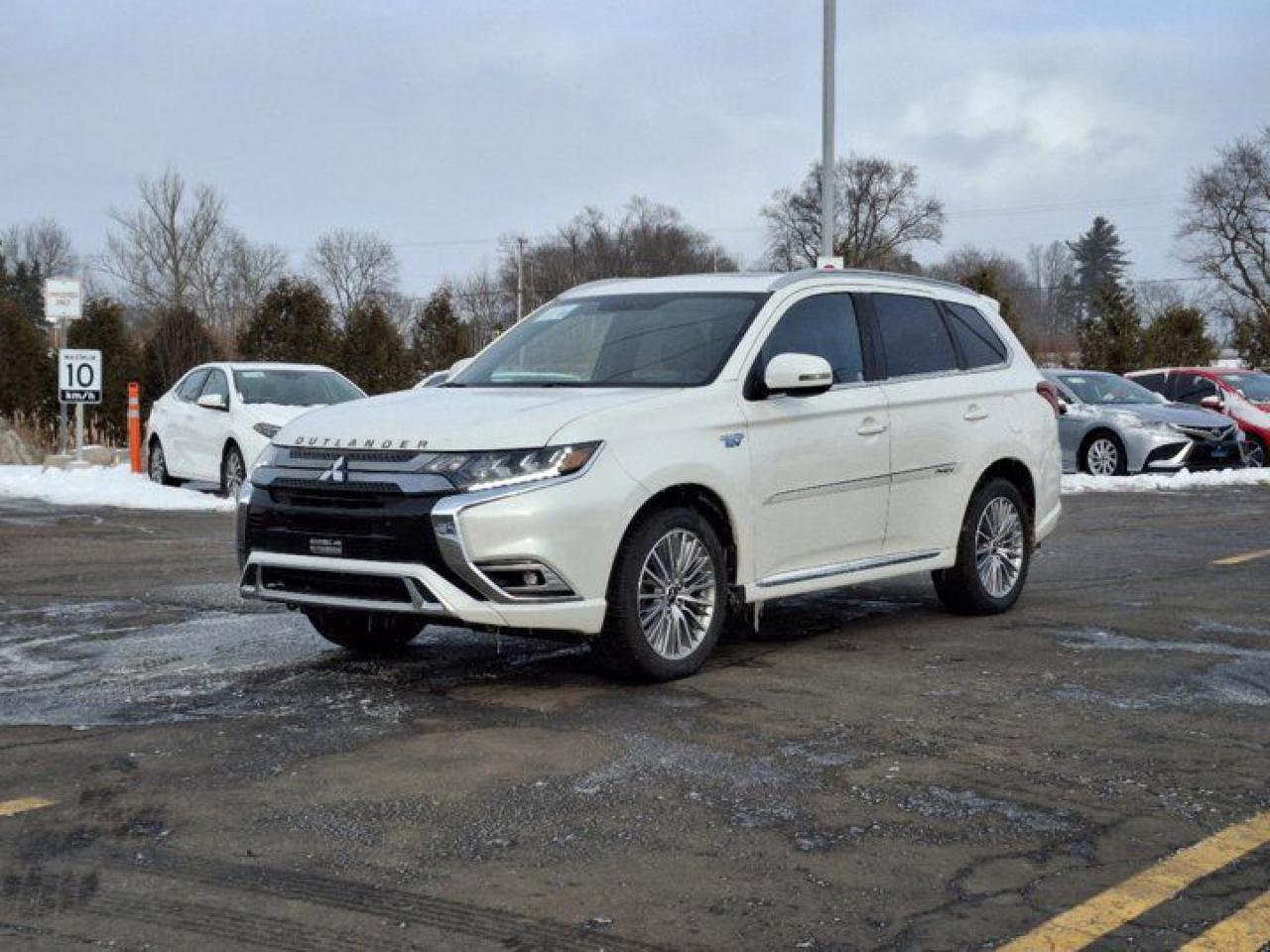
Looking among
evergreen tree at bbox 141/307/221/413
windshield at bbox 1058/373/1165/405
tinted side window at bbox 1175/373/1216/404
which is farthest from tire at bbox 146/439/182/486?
evergreen tree at bbox 141/307/221/413

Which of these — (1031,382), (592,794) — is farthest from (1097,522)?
(592,794)

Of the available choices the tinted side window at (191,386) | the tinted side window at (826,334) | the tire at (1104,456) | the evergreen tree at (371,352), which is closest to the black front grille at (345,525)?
the tinted side window at (826,334)

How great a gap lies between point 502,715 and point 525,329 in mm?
2638

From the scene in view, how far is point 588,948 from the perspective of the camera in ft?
11.9

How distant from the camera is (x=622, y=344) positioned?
7.49 meters

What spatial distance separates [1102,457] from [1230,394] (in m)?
3.83

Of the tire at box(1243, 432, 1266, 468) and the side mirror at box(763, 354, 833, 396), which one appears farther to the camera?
the tire at box(1243, 432, 1266, 468)

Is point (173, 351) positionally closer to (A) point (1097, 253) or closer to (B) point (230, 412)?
(B) point (230, 412)

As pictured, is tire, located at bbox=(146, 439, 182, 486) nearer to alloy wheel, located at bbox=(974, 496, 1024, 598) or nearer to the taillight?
the taillight

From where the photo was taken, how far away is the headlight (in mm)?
6188

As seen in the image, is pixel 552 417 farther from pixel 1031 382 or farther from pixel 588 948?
pixel 1031 382

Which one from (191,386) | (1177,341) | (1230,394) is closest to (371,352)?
(191,386)

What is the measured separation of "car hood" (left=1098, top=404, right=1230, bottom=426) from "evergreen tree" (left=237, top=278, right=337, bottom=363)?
18.8 metres

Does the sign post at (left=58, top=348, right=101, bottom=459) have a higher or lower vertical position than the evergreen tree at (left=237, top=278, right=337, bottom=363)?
lower
